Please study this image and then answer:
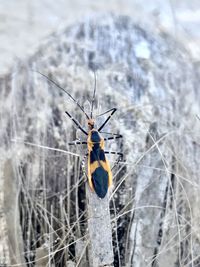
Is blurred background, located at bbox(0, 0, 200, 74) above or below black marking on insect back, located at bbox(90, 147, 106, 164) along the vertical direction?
above

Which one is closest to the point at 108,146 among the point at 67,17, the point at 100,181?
the point at 100,181

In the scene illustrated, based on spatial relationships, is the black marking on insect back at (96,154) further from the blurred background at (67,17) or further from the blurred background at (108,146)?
the blurred background at (67,17)

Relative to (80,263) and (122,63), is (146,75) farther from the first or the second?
(80,263)

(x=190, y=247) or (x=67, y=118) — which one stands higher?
(x=67, y=118)

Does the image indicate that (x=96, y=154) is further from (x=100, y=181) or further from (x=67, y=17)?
(x=67, y=17)

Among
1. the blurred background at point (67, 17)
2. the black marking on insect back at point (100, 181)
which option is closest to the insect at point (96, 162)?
the black marking on insect back at point (100, 181)

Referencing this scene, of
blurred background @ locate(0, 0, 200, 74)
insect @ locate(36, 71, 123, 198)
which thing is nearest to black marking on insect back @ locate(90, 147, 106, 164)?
insect @ locate(36, 71, 123, 198)

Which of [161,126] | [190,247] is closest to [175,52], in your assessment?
[161,126]

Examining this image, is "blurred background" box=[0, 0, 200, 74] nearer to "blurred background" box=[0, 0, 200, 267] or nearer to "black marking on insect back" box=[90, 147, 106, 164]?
"blurred background" box=[0, 0, 200, 267]

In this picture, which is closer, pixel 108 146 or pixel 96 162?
pixel 96 162
